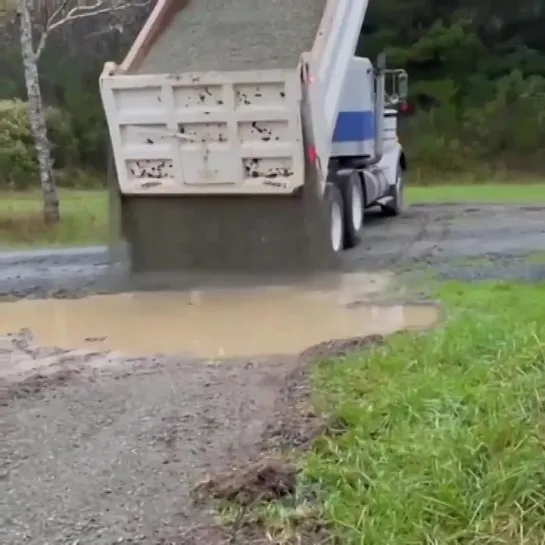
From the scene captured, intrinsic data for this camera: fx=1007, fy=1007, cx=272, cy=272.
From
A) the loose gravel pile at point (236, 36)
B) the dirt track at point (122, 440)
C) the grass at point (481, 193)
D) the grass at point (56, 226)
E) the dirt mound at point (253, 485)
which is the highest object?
the loose gravel pile at point (236, 36)

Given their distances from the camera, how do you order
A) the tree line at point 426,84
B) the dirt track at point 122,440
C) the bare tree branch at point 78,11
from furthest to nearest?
the tree line at point 426,84, the bare tree branch at point 78,11, the dirt track at point 122,440

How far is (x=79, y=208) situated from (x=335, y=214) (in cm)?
873

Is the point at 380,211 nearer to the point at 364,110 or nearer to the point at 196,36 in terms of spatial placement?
the point at 364,110

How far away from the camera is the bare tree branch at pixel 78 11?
673 inches

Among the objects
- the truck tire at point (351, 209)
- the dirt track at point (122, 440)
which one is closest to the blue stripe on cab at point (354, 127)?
the truck tire at point (351, 209)

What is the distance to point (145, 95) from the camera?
9.24 metres

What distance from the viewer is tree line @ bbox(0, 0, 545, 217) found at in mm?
25297

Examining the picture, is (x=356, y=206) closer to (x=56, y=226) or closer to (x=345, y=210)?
(x=345, y=210)

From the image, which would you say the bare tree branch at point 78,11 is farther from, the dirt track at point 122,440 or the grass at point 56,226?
the dirt track at point 122,440

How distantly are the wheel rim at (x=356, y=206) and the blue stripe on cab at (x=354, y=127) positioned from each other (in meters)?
0.59

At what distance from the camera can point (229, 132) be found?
29.7ft

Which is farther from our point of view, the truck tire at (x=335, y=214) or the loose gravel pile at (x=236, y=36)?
the truck tire at (x=335, y=214)

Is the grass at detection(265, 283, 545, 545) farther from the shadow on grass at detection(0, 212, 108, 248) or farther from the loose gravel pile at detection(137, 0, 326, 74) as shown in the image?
the shadow on grass at detection(0, 212, 108, 248)

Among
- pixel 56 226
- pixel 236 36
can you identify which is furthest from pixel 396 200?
pixel 236 36
